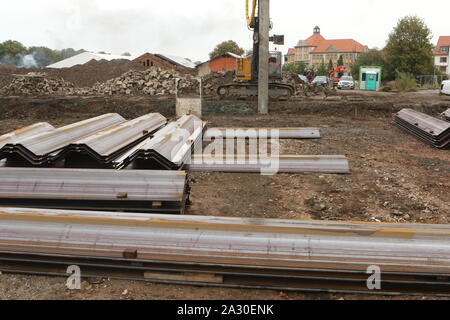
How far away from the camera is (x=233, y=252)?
4148 mm

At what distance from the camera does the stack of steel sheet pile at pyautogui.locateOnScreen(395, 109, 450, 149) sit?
10.7 m

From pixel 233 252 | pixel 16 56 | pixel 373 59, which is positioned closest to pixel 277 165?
pixel 233 252

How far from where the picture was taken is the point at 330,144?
11.2 m

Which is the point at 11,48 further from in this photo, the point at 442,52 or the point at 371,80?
the point at 442,52

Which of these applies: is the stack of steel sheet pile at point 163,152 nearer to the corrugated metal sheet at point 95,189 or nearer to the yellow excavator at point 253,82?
the corrugated metal sheet at point 95,189

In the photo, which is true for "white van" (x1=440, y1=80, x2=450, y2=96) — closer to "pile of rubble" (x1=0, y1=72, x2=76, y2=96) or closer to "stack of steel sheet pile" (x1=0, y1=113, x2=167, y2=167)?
"stack of steel sheet pile" (x1=0, y1=113, x2=167, y2=167)

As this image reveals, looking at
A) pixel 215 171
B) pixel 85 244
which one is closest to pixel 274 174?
pixel 215 171

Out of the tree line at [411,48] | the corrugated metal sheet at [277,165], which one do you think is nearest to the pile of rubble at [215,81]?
the corrugated metal sheet at [277,165]

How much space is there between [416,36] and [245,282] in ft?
163

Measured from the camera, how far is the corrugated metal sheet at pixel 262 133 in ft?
38.2

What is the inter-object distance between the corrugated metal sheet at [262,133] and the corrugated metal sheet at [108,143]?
2021 mm

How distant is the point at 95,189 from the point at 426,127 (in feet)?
32.0

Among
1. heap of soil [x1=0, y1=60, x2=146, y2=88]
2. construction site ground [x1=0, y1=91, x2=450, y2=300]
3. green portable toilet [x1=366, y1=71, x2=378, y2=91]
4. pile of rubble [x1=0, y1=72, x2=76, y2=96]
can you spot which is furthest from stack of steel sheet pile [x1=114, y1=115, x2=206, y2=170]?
green portable toilet [x1=366, y1=71, x2=378, y2=91]

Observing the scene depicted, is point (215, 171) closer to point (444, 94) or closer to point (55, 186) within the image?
point (55, 186)
